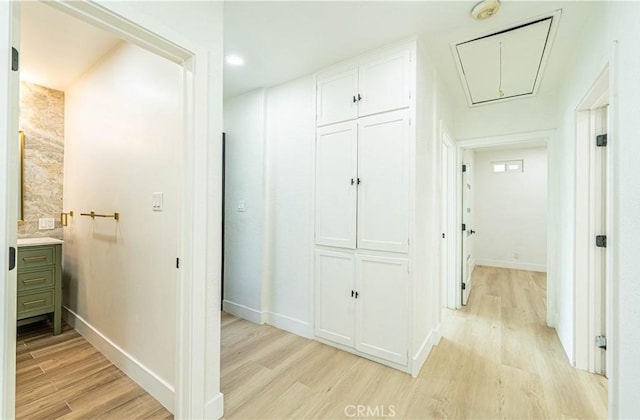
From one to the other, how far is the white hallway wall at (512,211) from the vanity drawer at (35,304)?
22.2 ft

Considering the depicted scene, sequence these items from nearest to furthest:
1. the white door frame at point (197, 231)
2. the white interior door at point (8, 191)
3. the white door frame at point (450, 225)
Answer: the white interior door at point (8, 191) < the white door frame at point (197, 231) < the white door frame at point (450, 225)

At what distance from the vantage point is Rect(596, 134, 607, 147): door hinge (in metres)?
1.99

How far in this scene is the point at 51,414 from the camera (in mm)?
1632

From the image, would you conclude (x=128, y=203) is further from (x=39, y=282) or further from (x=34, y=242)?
(x=39, y=282)

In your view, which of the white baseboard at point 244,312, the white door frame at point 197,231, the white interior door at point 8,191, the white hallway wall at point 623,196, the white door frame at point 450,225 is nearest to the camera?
the white interior door at point 8,191

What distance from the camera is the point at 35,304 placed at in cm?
253

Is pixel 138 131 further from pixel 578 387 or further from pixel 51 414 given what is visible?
pixel 578 387

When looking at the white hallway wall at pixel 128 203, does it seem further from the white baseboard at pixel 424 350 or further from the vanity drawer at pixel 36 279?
the white baseboard at pixel 424 350

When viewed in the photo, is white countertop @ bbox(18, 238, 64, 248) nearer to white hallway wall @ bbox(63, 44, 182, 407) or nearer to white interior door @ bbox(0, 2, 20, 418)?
white hallway wall @ bbox(63, 44, 182, 407)

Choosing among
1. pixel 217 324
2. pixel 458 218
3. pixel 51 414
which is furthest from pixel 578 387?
pixel 51 414

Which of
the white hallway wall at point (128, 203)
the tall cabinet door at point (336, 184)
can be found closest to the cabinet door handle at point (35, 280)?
the white hallway wall at point (128, 203)

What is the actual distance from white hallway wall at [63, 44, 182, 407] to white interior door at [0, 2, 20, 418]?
65 cm

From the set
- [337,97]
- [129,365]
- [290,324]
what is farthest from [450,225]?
[129,365]

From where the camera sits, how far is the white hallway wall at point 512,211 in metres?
5.44
